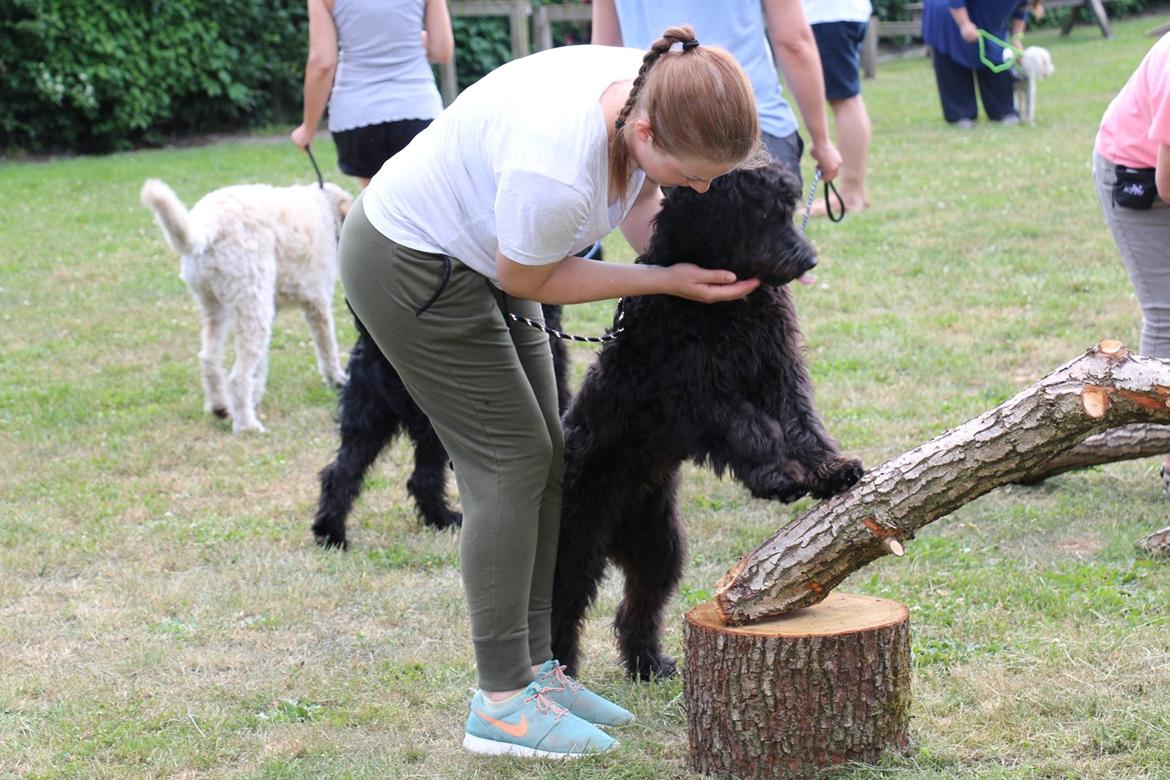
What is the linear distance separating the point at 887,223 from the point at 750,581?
758 cm

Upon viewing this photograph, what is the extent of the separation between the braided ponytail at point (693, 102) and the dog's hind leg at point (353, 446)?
2.46 m

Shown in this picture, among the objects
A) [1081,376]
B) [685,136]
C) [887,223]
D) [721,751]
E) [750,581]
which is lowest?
[887,223]

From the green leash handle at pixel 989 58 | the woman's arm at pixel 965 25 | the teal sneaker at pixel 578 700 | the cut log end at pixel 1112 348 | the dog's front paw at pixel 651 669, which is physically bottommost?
the green leash handle at pixel 989 58

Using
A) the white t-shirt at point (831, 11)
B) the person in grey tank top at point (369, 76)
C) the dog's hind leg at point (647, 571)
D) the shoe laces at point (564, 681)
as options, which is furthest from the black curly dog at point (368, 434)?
the white t-shirt at point (831, 11)

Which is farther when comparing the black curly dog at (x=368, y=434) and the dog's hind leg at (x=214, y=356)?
the dog's hind leg at (x=214, y=356)

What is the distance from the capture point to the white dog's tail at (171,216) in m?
5.98

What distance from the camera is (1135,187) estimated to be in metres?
4.35

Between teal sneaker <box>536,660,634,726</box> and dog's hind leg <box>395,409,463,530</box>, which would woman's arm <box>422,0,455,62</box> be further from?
teal sneaker <box>536,660,634,726</box>

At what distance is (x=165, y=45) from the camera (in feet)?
54.1

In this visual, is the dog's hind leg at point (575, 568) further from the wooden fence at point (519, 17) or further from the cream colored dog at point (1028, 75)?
the wooden fence at point (519, 17)

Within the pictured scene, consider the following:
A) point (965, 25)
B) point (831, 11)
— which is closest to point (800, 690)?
point (831, 11)

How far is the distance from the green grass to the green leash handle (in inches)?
199

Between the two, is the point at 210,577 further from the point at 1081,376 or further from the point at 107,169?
the point at 107,169

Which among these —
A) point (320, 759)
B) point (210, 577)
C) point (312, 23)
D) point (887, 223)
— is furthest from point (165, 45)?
point (320, 759)
